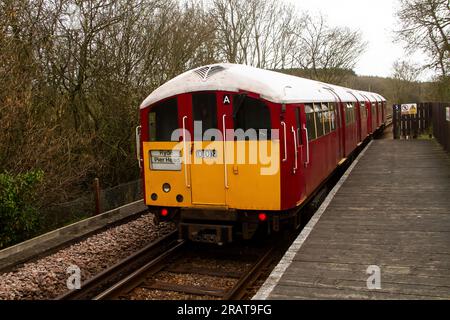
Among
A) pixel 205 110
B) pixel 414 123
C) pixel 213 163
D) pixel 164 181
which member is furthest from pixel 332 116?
pixel 414 123

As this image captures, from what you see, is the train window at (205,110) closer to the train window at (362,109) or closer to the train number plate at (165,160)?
the train number plate at (165,160)

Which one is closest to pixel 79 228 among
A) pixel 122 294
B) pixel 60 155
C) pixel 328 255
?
pixel 60 155

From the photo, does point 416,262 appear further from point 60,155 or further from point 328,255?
point 60,155

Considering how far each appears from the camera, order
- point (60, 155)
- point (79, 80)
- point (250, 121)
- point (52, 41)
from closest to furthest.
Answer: point (250, 121)
point (60, 155)
point (52, 41)
point (79, 80)

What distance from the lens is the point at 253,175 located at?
7.10 metres

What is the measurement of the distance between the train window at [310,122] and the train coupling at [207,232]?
104 inches

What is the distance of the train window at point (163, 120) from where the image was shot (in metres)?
7.63

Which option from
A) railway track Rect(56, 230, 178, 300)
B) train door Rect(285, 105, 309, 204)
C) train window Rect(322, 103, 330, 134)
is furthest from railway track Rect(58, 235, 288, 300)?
train window Rect(322, 103, 330, 134)

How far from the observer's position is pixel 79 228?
9719mm

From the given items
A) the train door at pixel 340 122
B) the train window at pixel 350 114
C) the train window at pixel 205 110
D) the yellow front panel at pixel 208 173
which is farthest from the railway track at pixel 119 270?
the train window at pixel 350 114

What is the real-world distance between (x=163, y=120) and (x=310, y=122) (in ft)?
9.83

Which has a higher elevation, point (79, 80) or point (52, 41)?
point (52, 41)

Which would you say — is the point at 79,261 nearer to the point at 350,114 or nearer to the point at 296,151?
the point at 296,151
